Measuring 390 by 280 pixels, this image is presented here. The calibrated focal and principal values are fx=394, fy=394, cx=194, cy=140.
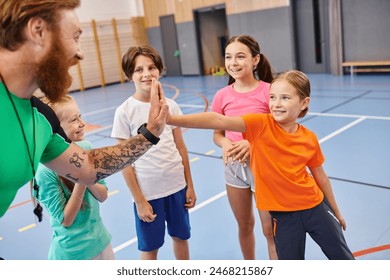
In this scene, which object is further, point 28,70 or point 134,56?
point 134,56

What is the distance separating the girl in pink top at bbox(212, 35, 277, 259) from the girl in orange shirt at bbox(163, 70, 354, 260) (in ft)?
1.46

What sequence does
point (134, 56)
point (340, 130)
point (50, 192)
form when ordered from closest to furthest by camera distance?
point (50, 192) < point (134, 56) < point (340, 130)

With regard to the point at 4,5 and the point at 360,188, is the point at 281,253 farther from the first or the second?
the point at 360,188

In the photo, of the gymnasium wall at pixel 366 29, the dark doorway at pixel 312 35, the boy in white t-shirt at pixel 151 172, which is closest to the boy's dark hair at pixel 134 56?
the boy in white t-shirt at pixel 151 172

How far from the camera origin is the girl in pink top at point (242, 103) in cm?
278

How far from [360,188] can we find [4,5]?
4039 millimetres

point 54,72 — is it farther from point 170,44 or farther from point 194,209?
point 170,44

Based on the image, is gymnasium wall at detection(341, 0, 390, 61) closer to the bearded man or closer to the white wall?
the white wall

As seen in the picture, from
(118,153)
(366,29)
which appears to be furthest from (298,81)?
(366,29)

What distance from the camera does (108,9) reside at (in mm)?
18031

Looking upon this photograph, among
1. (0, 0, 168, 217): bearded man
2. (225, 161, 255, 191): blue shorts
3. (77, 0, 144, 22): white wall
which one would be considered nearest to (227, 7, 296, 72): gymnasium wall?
(77, 0, 144, 22): white wall

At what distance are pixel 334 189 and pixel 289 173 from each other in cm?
246

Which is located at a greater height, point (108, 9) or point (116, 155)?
point (108, 9)

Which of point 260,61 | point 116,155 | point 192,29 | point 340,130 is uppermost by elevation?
point 192,29
